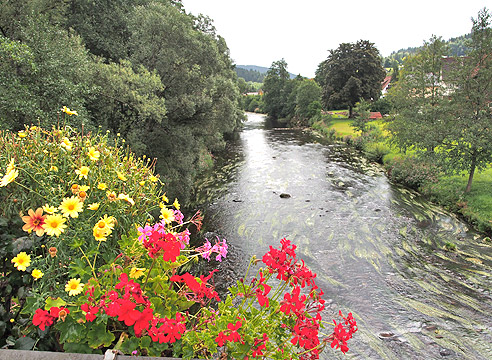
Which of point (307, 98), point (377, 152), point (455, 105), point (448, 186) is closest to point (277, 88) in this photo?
point (307, 98)

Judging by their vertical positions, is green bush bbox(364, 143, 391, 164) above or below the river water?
above

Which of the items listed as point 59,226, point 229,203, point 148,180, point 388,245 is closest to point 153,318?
point 59,226

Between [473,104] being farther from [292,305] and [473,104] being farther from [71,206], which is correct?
[71,206]

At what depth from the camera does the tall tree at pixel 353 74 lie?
40344mm

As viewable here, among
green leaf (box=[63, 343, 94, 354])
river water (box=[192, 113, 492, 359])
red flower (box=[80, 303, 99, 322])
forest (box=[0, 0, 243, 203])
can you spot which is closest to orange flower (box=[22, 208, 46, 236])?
red flower (box=[80, 303, 99, 322])

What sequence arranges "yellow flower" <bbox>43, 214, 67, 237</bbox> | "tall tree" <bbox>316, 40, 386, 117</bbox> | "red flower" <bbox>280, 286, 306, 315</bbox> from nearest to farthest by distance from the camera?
1. "yellow flower" <bbox>43, 214, 67, 237</bbox>
2. "red flower" <bbox>280, 286, 306, 315</bbox>
3. "tall tree" <bbox>316, 40, 386, 117</bbox>

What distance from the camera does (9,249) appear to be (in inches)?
70.4

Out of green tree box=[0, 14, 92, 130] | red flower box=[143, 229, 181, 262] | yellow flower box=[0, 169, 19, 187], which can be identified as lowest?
red flower box=[143, 229, 181, 262]

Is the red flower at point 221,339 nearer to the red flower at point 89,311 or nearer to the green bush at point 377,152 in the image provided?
the red flower at point 89,311

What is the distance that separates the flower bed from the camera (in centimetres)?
158

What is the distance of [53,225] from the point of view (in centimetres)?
170

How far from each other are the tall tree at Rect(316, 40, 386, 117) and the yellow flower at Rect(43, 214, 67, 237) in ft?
140

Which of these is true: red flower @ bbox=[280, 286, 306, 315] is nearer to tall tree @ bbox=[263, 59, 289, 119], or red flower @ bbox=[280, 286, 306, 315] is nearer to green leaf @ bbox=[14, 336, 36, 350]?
green leaf @ bbox=[14, 336, 36, 350]

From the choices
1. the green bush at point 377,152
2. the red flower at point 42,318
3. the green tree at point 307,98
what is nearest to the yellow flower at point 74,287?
the red flower at point 42,318
